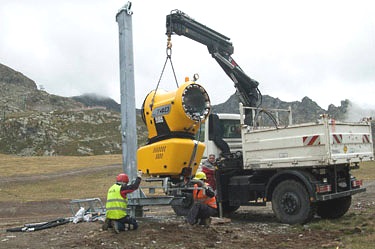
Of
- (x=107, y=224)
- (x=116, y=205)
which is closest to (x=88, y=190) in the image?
(x=107, y=224)

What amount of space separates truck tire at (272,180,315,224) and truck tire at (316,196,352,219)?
63.4 inches

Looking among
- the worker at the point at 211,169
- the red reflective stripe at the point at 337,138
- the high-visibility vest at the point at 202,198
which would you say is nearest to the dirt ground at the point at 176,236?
the high-visibility vest at the point at 202,198

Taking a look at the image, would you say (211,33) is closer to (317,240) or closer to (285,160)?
(285,160)

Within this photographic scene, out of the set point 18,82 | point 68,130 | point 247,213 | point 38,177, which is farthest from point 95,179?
point 18,82

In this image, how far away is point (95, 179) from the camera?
3394 cm

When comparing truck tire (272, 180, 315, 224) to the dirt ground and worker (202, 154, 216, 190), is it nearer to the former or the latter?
the dirt ground

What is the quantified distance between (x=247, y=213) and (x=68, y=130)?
378 ft

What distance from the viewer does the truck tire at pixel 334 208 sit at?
12508mm

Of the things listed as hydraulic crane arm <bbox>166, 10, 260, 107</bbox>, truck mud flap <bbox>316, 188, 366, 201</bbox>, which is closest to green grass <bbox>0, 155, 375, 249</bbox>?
truck mud flap <bbox>316, 188, 366, 201</bbox>

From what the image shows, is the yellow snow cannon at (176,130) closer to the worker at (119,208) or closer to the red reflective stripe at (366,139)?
the worker at (119,208)

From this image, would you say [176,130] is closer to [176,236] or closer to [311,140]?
[176,236]

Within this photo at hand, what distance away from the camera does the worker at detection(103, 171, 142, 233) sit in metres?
9.95

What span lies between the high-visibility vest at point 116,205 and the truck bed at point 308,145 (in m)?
4.06

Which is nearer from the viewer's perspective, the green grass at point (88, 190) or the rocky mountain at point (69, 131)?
the green grass at point (88, 190)
